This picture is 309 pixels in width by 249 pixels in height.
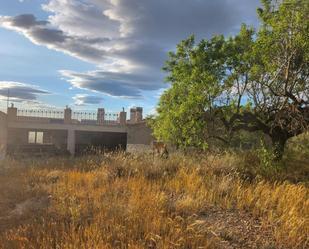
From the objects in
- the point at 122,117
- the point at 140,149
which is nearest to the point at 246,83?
the point at 140,149

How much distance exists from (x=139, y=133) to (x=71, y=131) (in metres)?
7.79

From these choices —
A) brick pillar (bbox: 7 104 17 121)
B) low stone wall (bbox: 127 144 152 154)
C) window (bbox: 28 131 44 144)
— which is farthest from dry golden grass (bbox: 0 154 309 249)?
window (bbox: 28 131 44 144)

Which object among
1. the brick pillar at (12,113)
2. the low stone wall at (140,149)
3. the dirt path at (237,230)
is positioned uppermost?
the brick pillar at (12,113)

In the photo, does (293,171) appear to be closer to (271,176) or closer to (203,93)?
(271,176)

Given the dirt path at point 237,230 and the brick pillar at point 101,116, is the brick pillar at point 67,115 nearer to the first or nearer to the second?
the brick pillar at point 101,116

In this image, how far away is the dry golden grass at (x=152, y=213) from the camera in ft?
17.2

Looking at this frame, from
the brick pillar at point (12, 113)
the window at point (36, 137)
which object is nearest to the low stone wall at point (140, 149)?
the brick pillar at point (12, 113)

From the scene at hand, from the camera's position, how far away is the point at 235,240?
5.43 meters

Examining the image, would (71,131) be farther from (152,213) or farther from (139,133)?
(152,213)

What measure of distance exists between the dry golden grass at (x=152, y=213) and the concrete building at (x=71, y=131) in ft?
83.4

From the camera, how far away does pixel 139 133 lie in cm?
3547

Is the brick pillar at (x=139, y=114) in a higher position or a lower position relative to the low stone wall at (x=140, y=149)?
higher

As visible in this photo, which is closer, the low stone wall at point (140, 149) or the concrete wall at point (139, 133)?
the low stone wall at point (140, 149)

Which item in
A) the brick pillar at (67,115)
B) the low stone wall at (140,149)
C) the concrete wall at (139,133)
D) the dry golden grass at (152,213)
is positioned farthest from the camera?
the brick pillar at (67,115)
